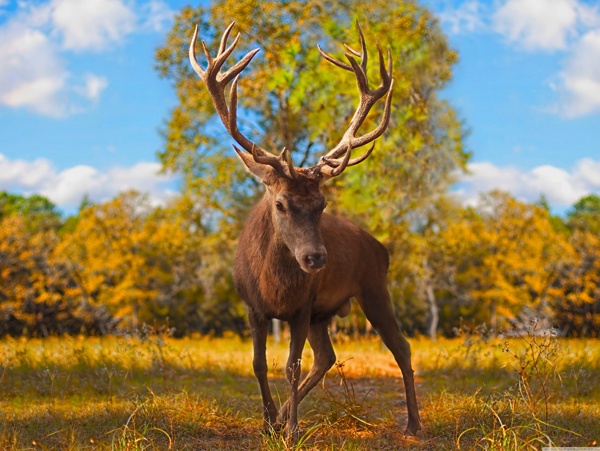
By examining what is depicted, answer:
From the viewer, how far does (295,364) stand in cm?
557

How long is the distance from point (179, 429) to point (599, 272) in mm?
20919

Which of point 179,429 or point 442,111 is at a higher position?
point 442,111

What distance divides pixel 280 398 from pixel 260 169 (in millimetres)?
3573

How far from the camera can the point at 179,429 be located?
593cm

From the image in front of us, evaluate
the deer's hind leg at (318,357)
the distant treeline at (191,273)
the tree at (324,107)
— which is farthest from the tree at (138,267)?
the deer's hind leg at (318,357)

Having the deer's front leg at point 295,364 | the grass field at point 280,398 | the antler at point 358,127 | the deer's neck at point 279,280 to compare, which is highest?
the antler at point 358,127

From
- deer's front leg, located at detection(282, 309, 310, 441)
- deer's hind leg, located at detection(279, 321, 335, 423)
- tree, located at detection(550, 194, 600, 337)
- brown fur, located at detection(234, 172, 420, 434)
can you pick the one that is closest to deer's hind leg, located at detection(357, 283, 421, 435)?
brown fur, located at detection(234, 172, 420, 434)

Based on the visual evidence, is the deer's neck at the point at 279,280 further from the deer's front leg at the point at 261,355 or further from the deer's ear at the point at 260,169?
the deer's ear at the point at 260,169

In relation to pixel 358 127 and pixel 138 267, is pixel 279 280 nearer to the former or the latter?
pixel 358 127

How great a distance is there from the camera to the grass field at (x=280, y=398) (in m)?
5.44

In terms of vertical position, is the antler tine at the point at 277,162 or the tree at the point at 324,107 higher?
the tree at the point at 324,107

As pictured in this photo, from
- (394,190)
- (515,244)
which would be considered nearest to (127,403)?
(394,190)

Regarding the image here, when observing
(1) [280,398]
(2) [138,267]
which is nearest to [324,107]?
(1) [280,398]

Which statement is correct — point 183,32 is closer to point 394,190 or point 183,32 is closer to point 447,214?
point 394,190
